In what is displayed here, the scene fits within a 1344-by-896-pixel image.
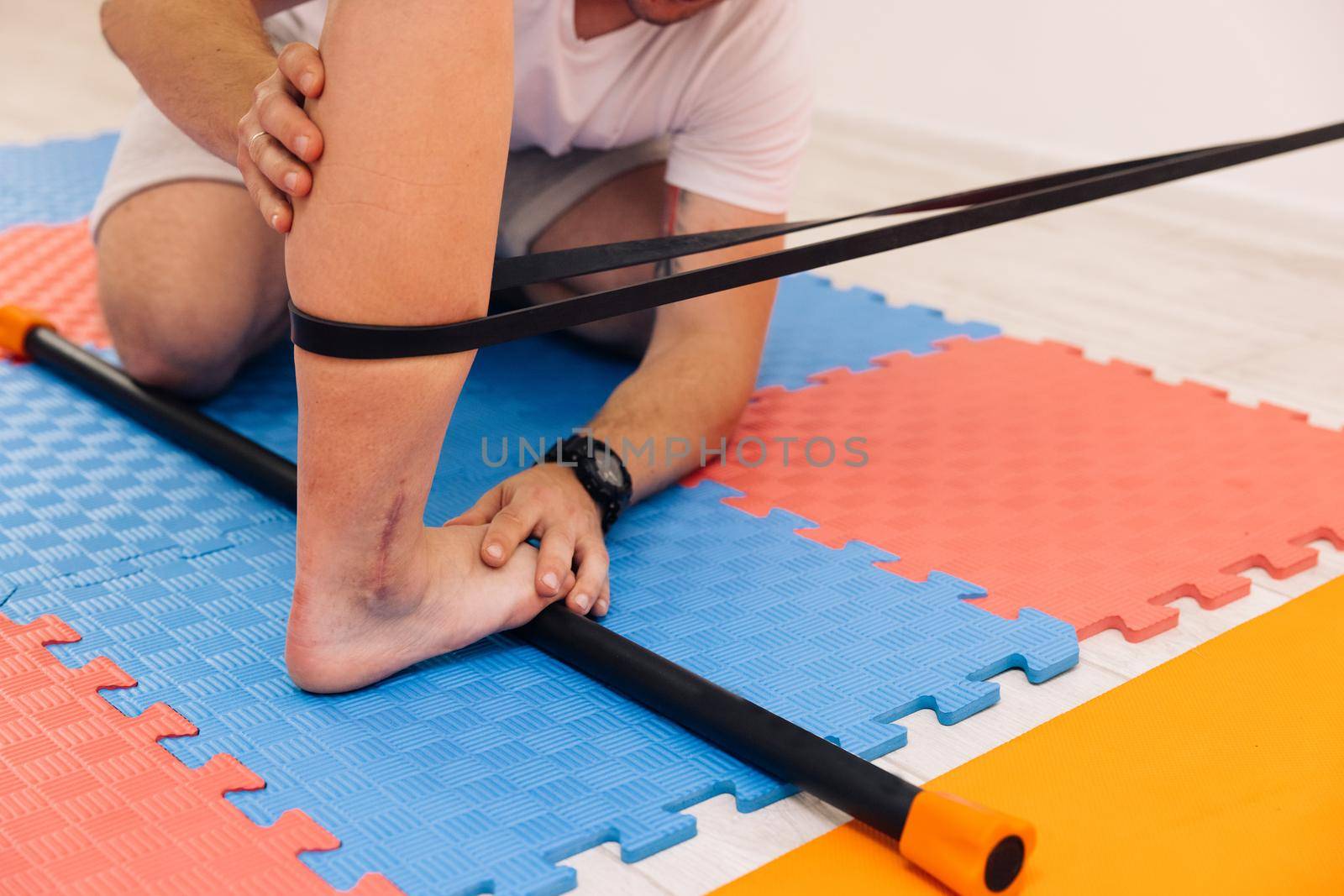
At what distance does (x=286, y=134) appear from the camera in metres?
0.77

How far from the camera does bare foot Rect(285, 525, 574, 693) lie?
87 centimetres

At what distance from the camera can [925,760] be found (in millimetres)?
880

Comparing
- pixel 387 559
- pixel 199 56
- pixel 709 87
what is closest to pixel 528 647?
pixel 387 559

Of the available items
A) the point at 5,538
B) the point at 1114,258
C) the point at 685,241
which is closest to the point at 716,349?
the point at 685,241

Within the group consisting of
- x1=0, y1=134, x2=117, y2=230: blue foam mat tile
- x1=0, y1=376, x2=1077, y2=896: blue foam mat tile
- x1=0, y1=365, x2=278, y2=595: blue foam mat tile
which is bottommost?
x1=0, y1=134, x2=117, y2=230: blue foam mat tile

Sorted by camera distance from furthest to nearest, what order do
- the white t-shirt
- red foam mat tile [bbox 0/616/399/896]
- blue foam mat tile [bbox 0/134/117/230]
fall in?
blue foam mat tile [bbox 0/134/117/230]
the white t-shirt
red foam mat tile [bbox 0/616/399/896]

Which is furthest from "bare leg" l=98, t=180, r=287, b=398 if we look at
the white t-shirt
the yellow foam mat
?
the yellow foam mat

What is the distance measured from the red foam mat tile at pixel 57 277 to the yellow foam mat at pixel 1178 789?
114 centimetres

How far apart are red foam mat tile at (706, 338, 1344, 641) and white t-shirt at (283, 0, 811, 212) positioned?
273mm

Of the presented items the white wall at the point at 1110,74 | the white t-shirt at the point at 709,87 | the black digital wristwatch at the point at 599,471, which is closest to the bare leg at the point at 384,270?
the black digital wristwatch at the point at 599,471

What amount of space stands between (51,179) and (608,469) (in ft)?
5.32

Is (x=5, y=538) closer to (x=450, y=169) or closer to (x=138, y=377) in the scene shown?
(x=138, y=377)

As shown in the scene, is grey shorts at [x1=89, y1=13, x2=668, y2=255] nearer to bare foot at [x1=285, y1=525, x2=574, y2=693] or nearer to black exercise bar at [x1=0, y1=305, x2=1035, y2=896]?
black exercise bar at [x1=0, y1=305, x2=1035, y2=896]

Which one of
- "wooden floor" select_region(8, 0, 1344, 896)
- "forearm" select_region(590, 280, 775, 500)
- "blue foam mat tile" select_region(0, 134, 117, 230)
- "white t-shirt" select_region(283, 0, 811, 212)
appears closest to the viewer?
"wooden floor" select_region(8, 0, 1344, 896)
